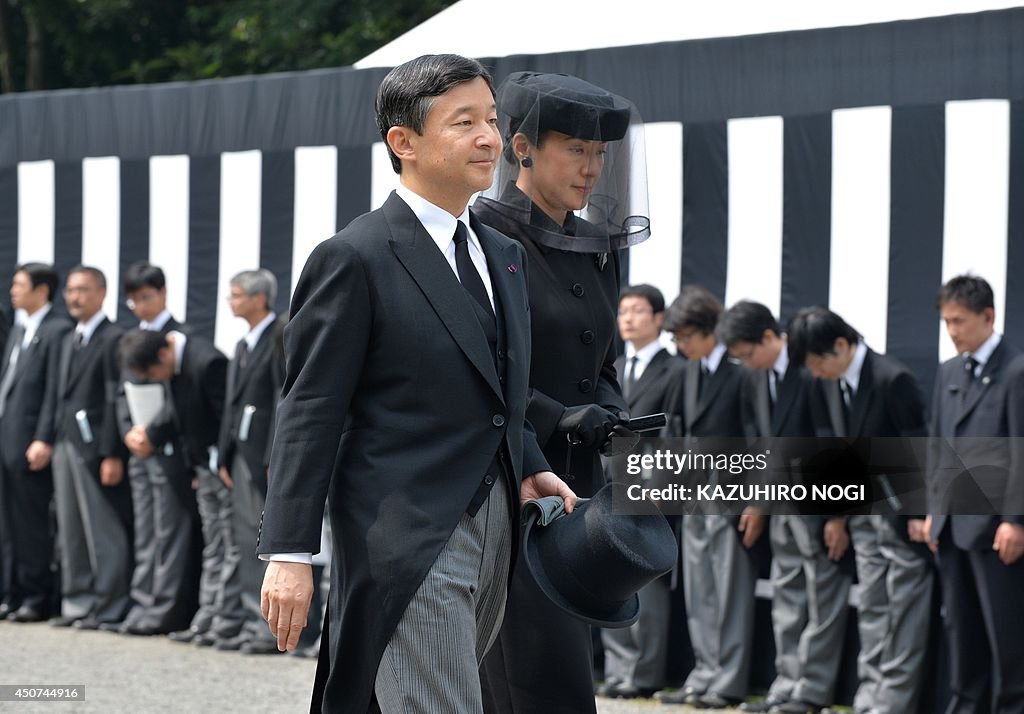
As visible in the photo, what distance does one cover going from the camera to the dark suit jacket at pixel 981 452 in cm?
573

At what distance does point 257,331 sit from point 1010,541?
3875 millimetres

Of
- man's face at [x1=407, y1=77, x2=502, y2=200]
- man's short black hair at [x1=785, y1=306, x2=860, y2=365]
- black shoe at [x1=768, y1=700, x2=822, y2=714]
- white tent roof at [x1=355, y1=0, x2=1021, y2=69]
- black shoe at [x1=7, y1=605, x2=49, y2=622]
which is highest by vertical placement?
white tent roof at [x1=355, y1=0, x2=1021, y2=69]

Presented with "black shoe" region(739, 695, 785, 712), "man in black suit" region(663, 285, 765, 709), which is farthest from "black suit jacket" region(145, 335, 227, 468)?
"black shoe" region(739, 695, 785, 712)

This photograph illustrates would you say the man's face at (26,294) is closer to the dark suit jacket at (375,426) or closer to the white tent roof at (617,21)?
the white tent roof at (617,21)

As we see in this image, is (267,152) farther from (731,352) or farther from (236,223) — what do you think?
(731,352)

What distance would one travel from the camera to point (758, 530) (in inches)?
260

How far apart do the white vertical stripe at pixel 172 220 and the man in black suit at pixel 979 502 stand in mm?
4391

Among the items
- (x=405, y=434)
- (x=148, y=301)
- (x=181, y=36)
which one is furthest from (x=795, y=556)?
(x=181, y=36)

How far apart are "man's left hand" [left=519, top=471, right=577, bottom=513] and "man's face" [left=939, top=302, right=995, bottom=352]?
318 centimetres

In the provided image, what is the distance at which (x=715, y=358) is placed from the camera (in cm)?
678

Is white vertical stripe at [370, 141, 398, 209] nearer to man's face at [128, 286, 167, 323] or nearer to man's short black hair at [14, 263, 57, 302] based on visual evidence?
man's face at [128, 286, 167, 323]

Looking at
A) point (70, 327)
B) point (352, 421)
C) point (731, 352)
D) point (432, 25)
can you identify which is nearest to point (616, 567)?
point (352, 421)

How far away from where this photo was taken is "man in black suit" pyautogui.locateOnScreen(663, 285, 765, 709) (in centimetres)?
658

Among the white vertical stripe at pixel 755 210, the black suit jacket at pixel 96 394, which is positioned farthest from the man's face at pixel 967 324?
the black suit jacket at pixel 96 394
